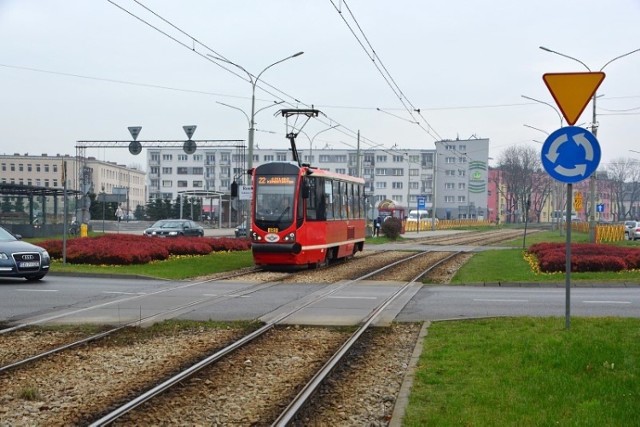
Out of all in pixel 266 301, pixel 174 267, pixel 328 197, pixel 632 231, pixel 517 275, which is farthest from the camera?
pixel 632 231

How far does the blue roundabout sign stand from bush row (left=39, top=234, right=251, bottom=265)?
1758 cm

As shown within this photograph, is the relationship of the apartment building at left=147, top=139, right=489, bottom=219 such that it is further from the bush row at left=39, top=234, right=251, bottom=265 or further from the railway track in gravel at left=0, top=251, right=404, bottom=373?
the railway track in gravel at left=0, top=251, right=404, bottom=373

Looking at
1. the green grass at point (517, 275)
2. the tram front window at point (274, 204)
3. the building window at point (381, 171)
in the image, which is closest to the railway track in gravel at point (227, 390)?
the green grass at point (517, 275)

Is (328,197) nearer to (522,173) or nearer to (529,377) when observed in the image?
(529,377)

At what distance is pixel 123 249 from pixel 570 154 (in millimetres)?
18380

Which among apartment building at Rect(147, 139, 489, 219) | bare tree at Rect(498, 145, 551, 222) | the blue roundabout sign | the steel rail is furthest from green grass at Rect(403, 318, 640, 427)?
apartment building at Rect(147, 139, 489, 219)

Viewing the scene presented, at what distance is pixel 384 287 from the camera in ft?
66.0

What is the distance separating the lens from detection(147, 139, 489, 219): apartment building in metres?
124

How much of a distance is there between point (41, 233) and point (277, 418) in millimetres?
43917

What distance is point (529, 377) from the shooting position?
8031mm

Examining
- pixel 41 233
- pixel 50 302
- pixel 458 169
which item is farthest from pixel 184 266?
pixel 458 169

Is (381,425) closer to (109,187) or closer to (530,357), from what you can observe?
(530,357)

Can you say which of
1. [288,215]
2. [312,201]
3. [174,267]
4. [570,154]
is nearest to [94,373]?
[570,154]

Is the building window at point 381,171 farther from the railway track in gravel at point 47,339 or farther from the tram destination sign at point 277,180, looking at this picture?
the railway track in gravel at point 47,339
